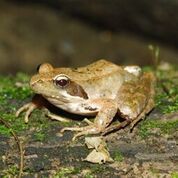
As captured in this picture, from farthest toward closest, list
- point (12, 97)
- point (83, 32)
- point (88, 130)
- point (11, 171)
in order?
point (83, 32) < point (12, 97) < point (88, 130) < point (11, 171)

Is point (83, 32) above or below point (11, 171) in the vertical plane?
above

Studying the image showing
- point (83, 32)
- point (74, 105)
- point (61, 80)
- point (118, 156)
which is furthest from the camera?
point (83, 32)

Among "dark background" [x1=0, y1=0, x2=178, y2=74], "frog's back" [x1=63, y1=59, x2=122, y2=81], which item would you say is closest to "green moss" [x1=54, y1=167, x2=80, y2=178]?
"frog's back" [x1=63, y1=59, x2=122, y2=81]

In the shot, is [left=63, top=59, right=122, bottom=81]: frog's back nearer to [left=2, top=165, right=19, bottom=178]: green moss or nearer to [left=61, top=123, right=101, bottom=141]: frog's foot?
[left=61, top=123, right=101, bottom=141]: frog's foot

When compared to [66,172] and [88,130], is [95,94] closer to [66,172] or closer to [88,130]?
[88,130]

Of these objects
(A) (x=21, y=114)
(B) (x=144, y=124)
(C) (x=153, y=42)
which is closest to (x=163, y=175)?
(B) (x=144, y=124)

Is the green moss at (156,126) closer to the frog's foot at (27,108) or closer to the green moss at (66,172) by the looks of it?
the green moss at (66,172)

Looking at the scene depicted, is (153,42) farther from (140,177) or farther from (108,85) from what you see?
(140,177)

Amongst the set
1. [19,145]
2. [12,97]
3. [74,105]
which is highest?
[12,97]

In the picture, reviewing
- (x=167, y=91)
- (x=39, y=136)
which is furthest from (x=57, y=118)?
(x=167, y=91)
